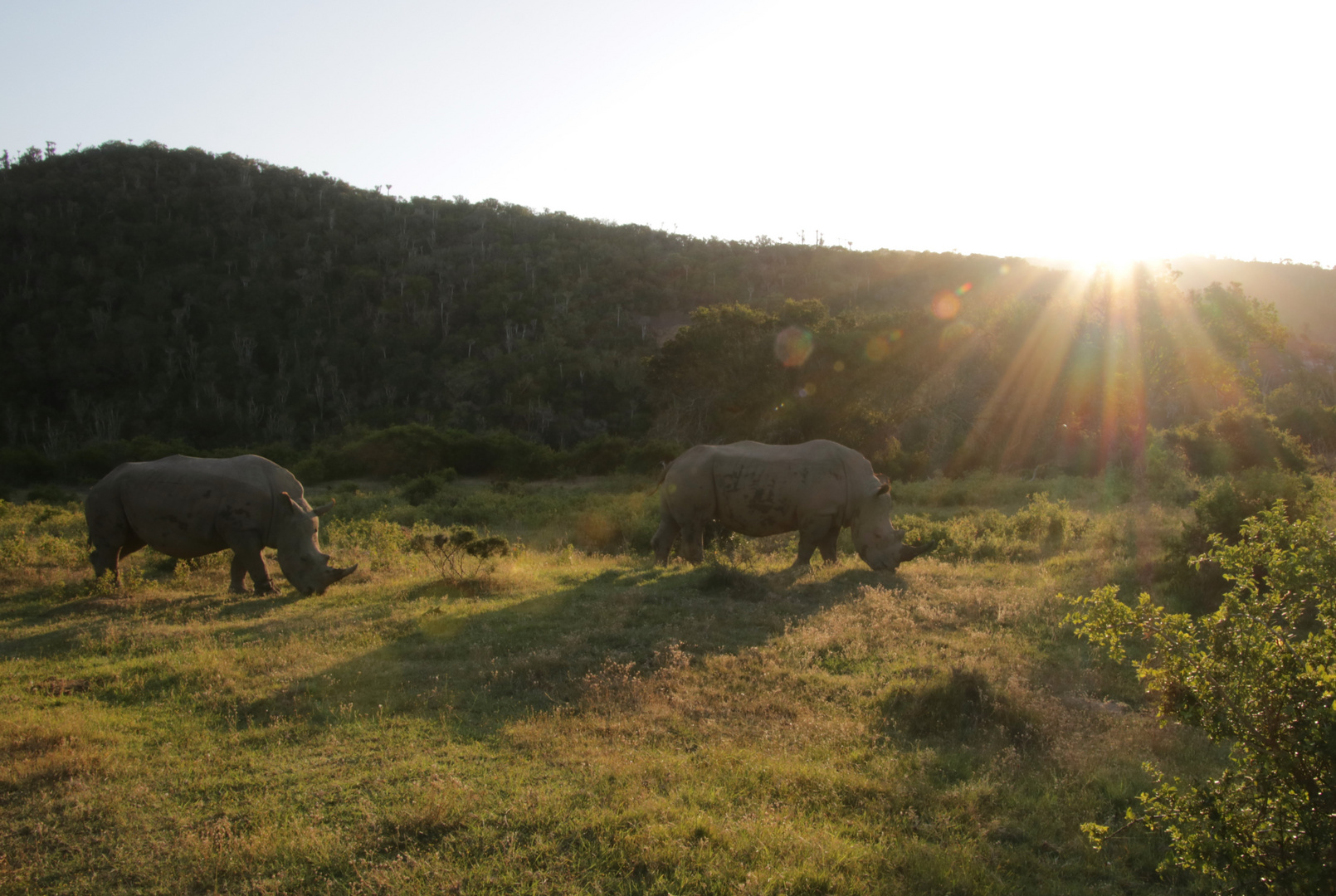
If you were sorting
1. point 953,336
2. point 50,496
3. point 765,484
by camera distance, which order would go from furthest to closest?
point 953,336
point 50,496
point 765,484

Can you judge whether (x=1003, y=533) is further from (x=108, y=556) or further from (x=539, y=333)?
(x=539, y=333)

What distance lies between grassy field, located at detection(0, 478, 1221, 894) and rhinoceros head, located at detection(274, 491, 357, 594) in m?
0.27

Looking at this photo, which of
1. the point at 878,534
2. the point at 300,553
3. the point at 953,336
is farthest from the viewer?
the point at 953,336

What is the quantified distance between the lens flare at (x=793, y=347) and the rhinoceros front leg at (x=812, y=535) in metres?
23.3

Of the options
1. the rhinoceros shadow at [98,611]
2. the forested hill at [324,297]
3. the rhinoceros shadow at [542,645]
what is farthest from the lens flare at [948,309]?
the rhinoceros shadow at [98,611]

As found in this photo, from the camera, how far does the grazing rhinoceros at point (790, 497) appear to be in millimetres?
12844

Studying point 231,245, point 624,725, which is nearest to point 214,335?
point 231,245

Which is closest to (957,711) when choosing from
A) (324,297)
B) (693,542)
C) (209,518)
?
(693,542)

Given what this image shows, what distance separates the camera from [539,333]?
209ft

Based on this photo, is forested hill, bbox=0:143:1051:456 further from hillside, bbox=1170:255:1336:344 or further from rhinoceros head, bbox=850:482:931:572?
hillside, bbox=1170:255:1336:344

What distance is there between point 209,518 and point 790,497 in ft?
27.6

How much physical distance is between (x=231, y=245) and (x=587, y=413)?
37.6 m

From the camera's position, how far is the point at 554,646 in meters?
8.42

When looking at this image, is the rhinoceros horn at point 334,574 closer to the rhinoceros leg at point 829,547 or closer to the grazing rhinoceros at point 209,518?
the grazing rhinoceros at point 209,518
